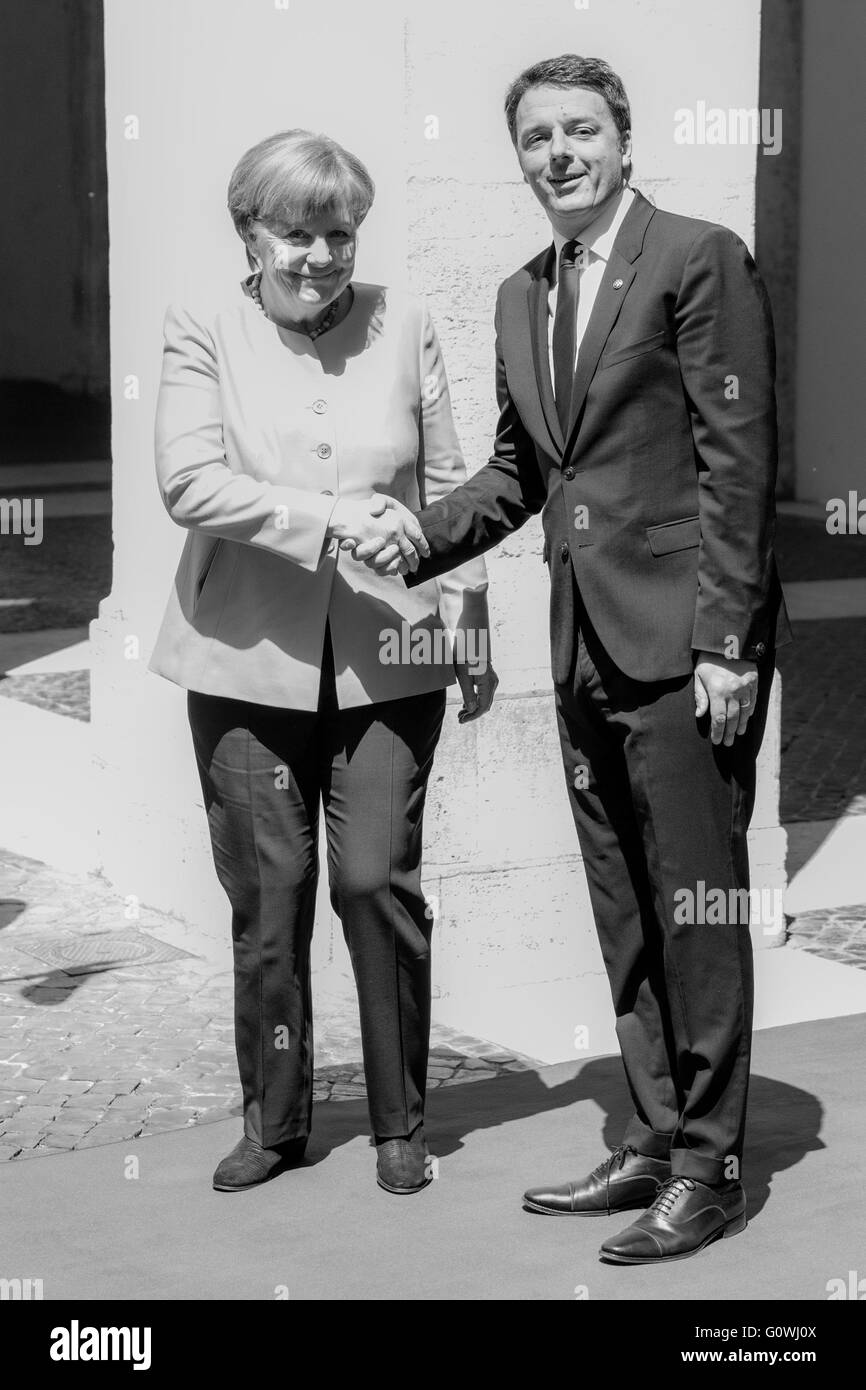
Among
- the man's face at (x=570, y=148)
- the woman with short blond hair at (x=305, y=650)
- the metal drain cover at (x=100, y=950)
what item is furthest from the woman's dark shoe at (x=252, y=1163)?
the man's face at (x=570, y=148)

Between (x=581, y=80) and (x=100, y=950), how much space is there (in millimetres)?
3542

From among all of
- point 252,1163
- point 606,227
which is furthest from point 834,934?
point 606,227

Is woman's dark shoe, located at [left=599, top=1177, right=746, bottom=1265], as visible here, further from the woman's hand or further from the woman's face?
the woman's face

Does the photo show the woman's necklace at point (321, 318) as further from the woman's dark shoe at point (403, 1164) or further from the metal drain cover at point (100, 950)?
the metal drain cover at point (100, 950)

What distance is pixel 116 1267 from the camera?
13.4 feet

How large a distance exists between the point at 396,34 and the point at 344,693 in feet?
7.78

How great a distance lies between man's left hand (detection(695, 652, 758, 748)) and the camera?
396 centimetres

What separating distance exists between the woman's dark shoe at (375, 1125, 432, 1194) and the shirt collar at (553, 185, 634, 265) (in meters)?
1.88

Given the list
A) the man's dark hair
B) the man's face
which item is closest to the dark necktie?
the man's face

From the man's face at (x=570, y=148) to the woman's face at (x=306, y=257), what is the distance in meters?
0.43

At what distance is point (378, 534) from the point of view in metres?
4.23

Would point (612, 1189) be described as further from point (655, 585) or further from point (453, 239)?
point (453, 239)
